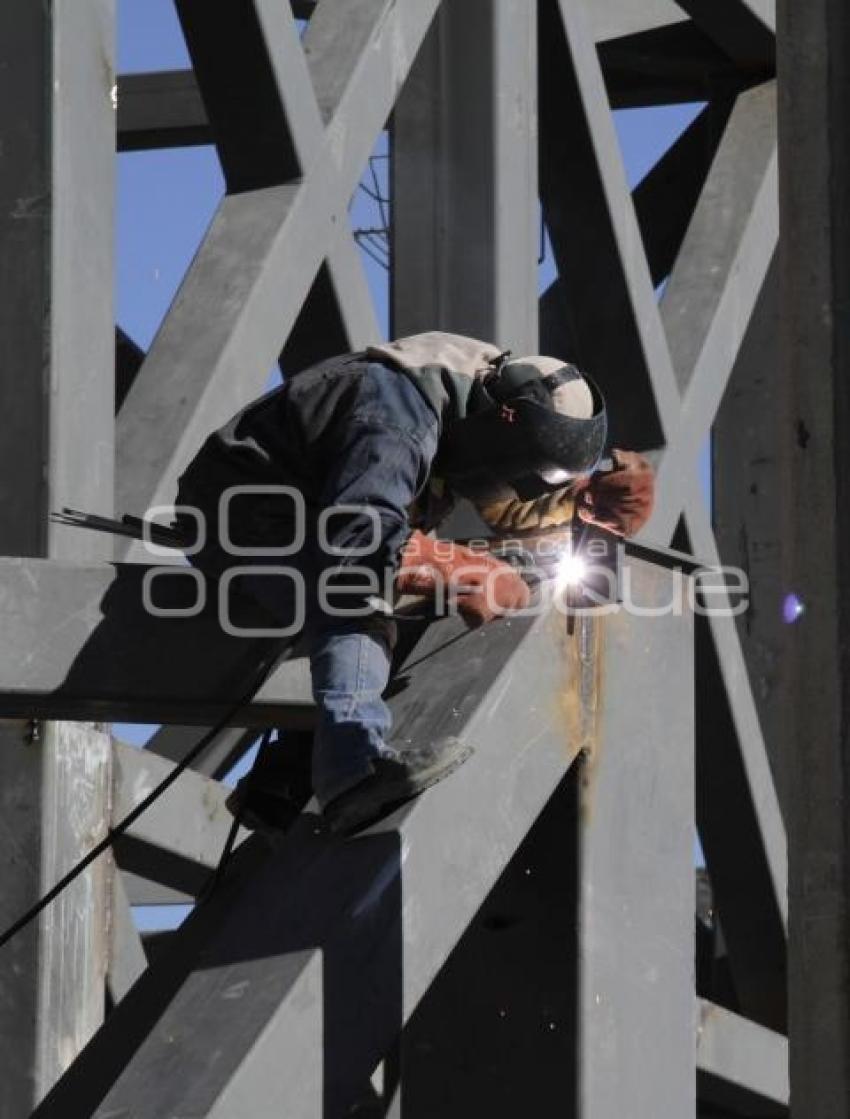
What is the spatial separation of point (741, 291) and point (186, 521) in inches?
149

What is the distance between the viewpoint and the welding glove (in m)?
4.64

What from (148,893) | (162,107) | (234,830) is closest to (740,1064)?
(148,893)

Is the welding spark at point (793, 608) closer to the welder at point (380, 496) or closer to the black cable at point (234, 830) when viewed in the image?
the welder at point (380, 496)

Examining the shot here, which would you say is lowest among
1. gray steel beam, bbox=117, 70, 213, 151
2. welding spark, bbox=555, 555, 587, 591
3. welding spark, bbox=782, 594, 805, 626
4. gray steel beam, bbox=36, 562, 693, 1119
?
gray steel beam, bbox=36, 562, 693, 1119

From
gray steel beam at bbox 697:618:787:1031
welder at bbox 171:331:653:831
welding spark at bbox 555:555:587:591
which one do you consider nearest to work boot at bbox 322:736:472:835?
welder at bbox 171:331:653:831

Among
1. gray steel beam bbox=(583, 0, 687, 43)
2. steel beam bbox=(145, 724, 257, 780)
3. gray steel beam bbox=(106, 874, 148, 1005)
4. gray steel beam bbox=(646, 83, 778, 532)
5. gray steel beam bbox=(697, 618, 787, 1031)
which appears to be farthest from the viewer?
gray steel beam bbox=(583, 0, 687, 43)

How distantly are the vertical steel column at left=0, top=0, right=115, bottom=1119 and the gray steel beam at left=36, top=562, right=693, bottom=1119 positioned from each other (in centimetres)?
84

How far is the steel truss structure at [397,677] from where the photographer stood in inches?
166

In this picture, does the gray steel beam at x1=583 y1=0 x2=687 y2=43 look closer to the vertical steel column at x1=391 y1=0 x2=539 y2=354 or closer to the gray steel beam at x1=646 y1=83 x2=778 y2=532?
the gray steel beam at x1=646 y1=83 x2=778 y2=532

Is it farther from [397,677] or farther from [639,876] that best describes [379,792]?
[639,876]

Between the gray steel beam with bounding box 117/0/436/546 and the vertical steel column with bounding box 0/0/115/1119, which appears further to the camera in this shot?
the gray steel beam with bounding box 117/0/436/546

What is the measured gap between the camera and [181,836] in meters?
7.00

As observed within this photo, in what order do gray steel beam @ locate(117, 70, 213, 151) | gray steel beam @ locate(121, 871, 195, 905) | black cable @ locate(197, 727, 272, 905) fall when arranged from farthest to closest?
gray steel beam @ locate(117, 70, 213, 151), gray steel beam @ locate(121, 871, 195, 905), black cable @ locate(197, 727, 272, 905)

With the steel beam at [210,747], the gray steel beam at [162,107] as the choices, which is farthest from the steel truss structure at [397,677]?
the gray steel beam at [162,107]
